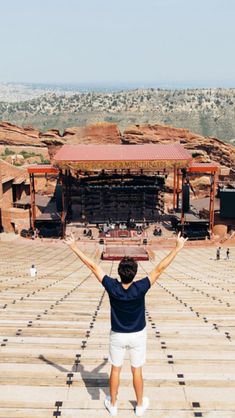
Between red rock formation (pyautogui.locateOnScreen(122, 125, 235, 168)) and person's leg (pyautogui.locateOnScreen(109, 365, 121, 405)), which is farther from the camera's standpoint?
red rock formation (pyautogui.locateOnScreen(122, 125, 235, 168))

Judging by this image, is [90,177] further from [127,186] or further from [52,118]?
[52,118]

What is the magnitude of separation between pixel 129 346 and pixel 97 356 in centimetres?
223

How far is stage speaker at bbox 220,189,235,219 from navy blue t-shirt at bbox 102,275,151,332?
45.2 m

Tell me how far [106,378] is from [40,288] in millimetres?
10920

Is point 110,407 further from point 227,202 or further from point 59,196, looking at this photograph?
point 227,202

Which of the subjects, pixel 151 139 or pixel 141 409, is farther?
pixel 151 139

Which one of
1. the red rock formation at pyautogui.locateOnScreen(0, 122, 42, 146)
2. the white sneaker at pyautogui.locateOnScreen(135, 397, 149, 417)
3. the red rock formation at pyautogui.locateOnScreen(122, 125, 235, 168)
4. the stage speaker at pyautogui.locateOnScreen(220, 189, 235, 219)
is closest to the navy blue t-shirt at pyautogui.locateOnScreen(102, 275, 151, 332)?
the white sneaker at pyautogui.locateOnScreen(135, 397, 149, 417)

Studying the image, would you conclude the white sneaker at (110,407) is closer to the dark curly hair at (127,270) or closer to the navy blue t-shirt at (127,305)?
the navy blue t-shirt at (127,305)

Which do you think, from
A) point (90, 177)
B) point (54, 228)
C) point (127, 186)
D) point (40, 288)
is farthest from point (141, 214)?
point (40, 288)

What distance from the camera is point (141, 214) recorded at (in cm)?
5697

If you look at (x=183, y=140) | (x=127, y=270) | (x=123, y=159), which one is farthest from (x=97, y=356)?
(x=183, y=140)

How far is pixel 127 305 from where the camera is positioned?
522 cm

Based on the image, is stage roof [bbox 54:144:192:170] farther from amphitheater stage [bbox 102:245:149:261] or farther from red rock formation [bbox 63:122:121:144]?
red rock formation [bbox 63:122:121:144]

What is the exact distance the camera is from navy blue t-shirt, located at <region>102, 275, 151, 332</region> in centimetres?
520
